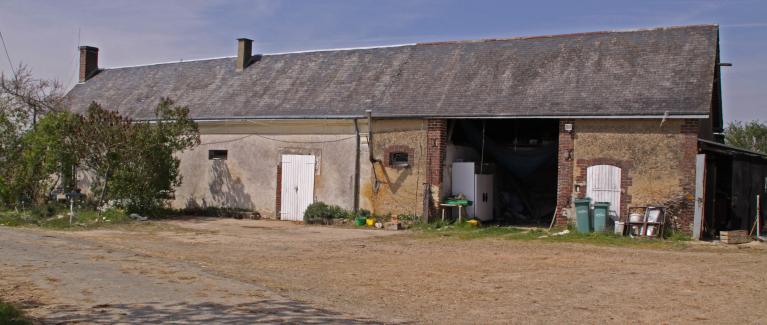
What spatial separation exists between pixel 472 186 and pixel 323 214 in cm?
435

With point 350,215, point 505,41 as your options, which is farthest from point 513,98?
point 350,215

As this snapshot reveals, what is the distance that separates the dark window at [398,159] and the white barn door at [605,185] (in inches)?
197

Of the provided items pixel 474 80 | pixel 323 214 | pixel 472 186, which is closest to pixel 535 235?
pixel 472 186

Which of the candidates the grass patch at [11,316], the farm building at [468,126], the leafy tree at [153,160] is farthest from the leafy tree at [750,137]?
the grass patch at [11,316]

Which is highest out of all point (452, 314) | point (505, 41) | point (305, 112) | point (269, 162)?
point (505, 41)

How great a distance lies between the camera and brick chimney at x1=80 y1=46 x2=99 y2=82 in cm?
3173

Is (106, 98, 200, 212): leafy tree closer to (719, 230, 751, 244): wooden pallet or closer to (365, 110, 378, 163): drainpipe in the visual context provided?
(365, 110, 378, 163): drainpipe

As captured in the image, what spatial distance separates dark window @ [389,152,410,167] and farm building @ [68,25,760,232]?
32mm

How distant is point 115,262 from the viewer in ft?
37.9

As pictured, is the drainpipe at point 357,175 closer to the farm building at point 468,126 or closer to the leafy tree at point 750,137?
the farm building at point 468,126

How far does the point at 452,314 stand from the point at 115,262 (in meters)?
6.04

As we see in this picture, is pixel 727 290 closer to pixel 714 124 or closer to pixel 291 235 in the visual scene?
pixel 291 235

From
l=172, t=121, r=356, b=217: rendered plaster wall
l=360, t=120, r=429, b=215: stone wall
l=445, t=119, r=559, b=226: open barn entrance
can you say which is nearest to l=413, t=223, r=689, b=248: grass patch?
l=360, t=120, r=429, b=215: stone wall

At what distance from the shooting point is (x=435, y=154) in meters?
19.8
